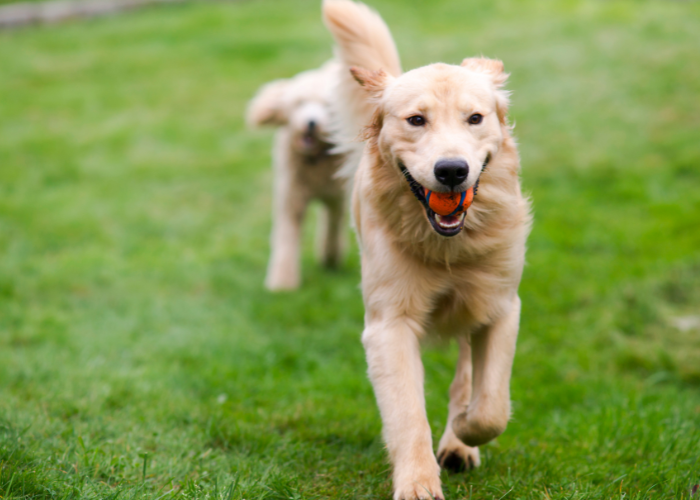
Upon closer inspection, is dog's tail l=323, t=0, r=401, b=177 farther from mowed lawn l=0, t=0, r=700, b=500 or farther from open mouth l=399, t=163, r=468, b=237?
mowed lawn l=0, t=0, r=700, b=500

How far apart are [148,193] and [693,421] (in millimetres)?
6865

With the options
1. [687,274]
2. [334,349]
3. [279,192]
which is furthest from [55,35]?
[687,274]

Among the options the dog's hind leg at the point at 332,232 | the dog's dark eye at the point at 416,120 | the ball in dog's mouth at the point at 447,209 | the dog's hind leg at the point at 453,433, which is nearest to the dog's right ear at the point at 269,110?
the dog's hind leg at the point at 332,232

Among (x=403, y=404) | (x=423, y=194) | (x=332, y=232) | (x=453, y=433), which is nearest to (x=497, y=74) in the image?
(x=423, y=194)

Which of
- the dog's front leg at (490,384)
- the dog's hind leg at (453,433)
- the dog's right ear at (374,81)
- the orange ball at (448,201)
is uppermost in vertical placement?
the dog's right ear at (374,81)

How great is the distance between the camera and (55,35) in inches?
621

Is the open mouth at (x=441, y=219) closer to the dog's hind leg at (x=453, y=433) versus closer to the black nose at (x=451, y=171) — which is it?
the black nose at (x=451, y=171)

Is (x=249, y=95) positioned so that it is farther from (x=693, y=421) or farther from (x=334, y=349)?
(x=693, y=421)

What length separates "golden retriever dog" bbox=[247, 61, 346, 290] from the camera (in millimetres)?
6602

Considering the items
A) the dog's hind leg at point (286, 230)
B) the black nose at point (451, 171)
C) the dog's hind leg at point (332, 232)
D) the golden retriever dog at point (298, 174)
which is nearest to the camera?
the black nose at point (451, 171)

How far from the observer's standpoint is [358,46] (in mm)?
4188

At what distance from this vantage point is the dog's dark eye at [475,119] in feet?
9.62

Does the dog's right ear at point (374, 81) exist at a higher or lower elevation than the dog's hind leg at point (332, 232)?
higher

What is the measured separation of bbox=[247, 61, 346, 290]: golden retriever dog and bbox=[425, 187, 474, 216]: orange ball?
3721 millimetres
